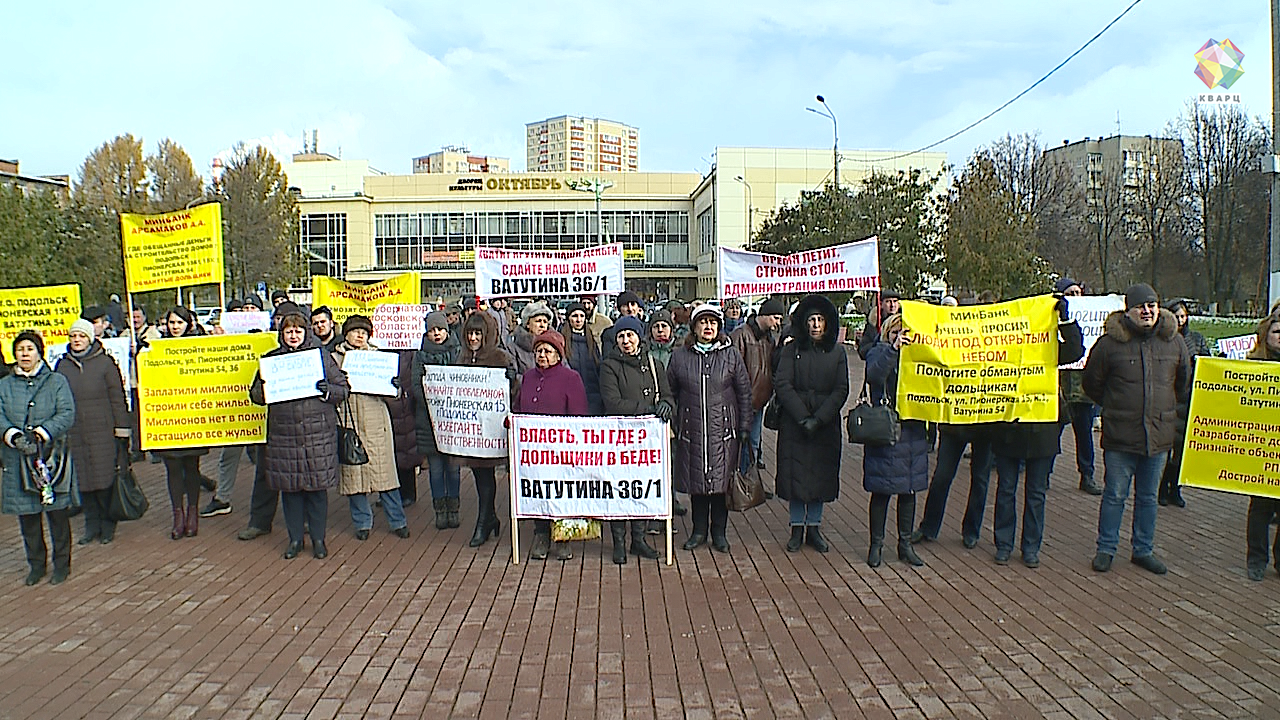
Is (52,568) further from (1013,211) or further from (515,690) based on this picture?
(1013,211)

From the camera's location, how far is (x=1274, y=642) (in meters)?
5.39

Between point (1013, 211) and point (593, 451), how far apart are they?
28.9 m

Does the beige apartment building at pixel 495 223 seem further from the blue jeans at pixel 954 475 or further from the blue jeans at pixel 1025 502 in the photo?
the blue jeans at pixel 1025 502

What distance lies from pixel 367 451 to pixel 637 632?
10.5 ft

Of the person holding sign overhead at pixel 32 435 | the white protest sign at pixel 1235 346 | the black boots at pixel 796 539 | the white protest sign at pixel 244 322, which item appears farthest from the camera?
the white protest sign at pixel 244 322

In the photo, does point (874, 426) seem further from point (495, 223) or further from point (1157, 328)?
point (495, 223)

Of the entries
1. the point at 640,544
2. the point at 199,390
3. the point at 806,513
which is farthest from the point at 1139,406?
the point at 199,390

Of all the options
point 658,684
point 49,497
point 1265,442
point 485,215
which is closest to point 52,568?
point 49,497

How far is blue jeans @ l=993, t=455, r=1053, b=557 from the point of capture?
6.99 meters

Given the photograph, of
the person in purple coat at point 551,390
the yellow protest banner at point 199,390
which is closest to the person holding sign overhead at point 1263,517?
the person in purple coat at point 551,390

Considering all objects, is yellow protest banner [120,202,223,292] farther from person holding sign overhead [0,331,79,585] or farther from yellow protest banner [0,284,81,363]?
person holding sign overhead [0,331,79,585]

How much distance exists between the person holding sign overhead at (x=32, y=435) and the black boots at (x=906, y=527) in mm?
5985

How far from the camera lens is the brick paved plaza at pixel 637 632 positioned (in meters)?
4.77

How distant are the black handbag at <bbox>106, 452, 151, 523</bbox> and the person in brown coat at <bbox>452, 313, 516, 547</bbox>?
9.16 ft
